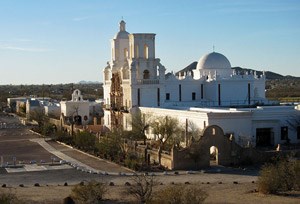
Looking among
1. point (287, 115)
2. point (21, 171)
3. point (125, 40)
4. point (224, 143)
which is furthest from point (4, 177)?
point (125, 40)

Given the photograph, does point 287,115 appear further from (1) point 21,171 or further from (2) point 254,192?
(1) point 21,171

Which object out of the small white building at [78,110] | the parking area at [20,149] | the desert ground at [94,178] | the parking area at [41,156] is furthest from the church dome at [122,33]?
the desert ground at [94,178]

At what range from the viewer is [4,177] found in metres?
30.1

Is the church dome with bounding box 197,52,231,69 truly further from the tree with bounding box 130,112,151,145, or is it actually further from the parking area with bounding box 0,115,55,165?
the parking area with bounding box 0,115,55,165

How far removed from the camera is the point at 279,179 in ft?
77.7

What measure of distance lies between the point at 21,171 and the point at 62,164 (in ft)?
9.73

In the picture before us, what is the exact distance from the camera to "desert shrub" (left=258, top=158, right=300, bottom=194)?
76.7ft

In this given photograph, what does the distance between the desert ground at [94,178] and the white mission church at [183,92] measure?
24.6 ft

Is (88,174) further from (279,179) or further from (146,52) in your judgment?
(146,52)

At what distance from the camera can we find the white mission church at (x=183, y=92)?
38594mm

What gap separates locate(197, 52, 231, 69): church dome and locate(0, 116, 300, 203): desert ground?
59.4 ft

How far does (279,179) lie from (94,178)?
9.86 m

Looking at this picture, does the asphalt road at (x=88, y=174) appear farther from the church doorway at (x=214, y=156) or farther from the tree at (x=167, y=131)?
the tree at (x=167, y=131)

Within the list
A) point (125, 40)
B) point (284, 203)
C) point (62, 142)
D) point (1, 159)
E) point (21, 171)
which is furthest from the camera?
point (125, 40)
